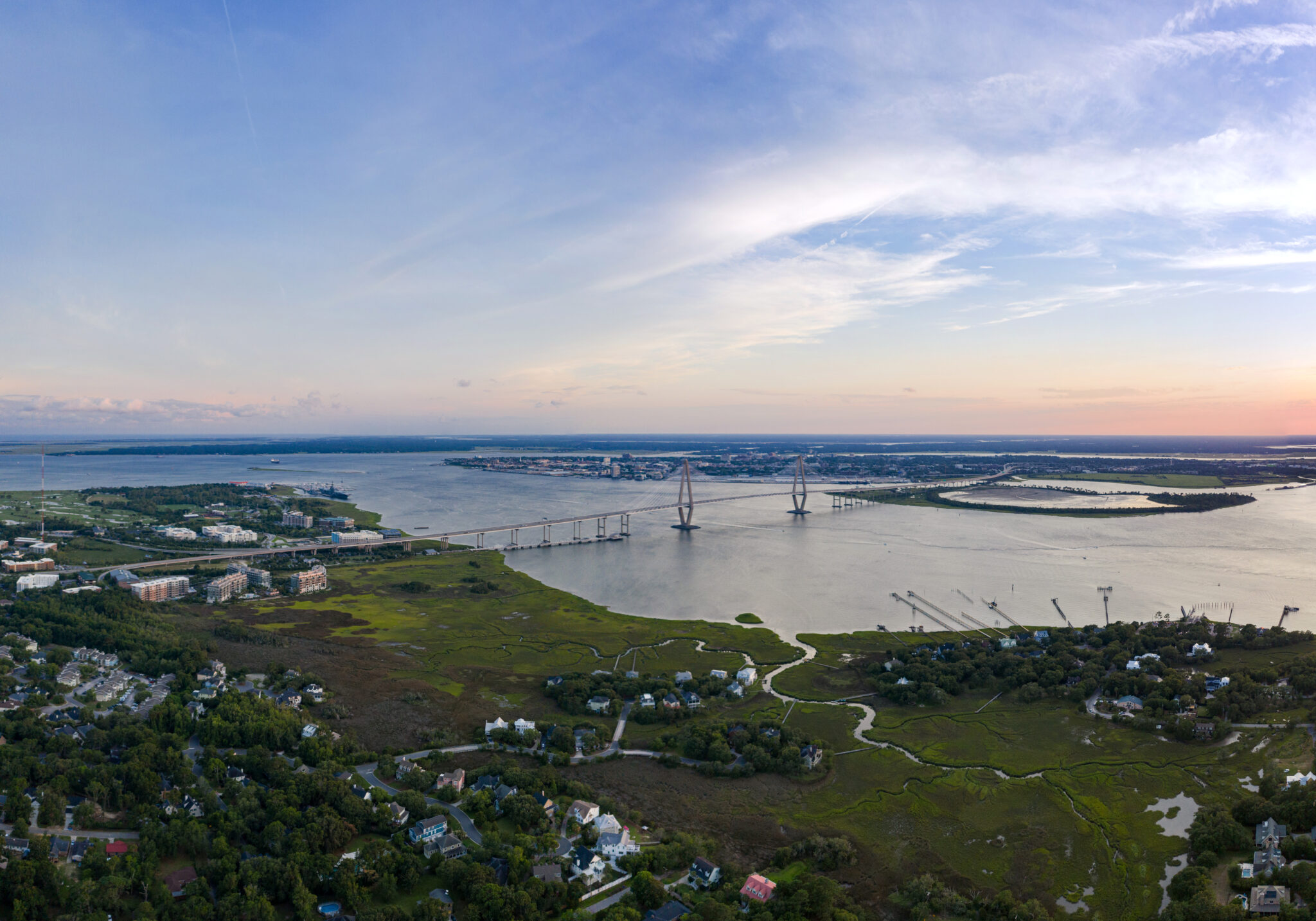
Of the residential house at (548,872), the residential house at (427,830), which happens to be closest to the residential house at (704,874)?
the residential house at (548,872)

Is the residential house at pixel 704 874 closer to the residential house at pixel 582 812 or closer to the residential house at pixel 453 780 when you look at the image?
the residential house at pixel 582 812

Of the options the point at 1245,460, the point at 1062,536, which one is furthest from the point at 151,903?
the point at 1245,460

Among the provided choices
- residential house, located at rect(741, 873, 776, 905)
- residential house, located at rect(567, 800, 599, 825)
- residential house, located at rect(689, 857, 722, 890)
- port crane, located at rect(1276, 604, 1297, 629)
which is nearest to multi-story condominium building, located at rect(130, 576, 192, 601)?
residential house, located at rect(567, 800, 599, 825)

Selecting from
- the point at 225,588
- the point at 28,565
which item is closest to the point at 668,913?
the point at 225,588

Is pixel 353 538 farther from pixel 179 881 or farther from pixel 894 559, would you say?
pixel 179 881

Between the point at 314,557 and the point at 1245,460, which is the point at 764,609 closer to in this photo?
the point at 314,557
